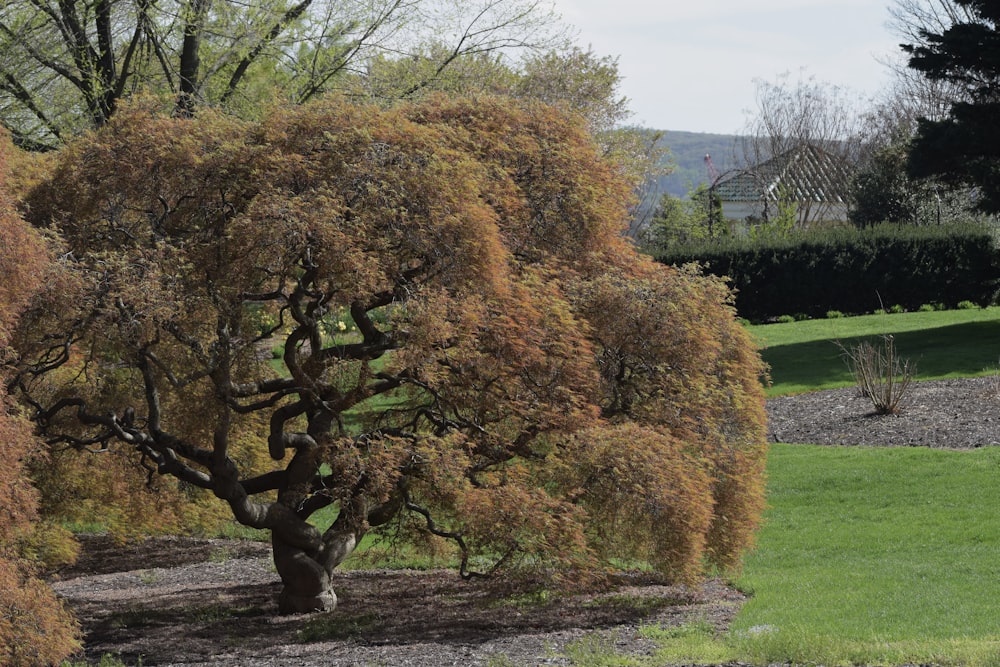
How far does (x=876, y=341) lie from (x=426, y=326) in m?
17.7

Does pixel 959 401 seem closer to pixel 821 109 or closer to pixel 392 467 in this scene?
pixel 392 467

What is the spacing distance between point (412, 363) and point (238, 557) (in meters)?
7.03

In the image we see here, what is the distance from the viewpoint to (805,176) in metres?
47.9

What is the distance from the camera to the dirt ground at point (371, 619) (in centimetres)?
830

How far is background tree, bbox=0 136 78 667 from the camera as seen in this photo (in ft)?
21.7

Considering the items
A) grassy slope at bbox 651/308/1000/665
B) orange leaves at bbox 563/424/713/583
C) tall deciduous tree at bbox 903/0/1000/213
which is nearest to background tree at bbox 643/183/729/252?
tall deciduous tree at bbox 903/0/1000/213

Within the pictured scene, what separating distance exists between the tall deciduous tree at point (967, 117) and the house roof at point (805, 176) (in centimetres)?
2108

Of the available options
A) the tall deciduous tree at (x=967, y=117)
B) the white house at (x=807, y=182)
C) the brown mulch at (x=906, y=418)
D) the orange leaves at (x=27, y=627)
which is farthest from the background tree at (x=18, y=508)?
the white house at (x=807, y=182)

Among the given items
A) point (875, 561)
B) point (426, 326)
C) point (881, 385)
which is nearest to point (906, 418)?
point (881, 385)

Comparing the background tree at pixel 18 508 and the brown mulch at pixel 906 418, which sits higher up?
the background tree at pixel 18 508

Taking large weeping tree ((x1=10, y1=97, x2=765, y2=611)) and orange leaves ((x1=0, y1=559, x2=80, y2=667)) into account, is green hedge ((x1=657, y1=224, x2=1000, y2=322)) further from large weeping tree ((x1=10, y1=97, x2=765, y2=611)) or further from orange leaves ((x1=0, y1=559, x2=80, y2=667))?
orange leaves ((x1=0, y1=559, x2=80, y2=667))

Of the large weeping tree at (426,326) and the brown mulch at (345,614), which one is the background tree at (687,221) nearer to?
the brown mulch at (345,614)

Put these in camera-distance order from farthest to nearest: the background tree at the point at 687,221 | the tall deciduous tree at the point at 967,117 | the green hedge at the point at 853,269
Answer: the background tree at the point at 687,221 → the green hedge at the point at 853,269 → the tall deciduous tree at the point at 967,117

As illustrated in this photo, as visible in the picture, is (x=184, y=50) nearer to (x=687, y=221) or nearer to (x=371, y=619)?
(x=371, y=619)
